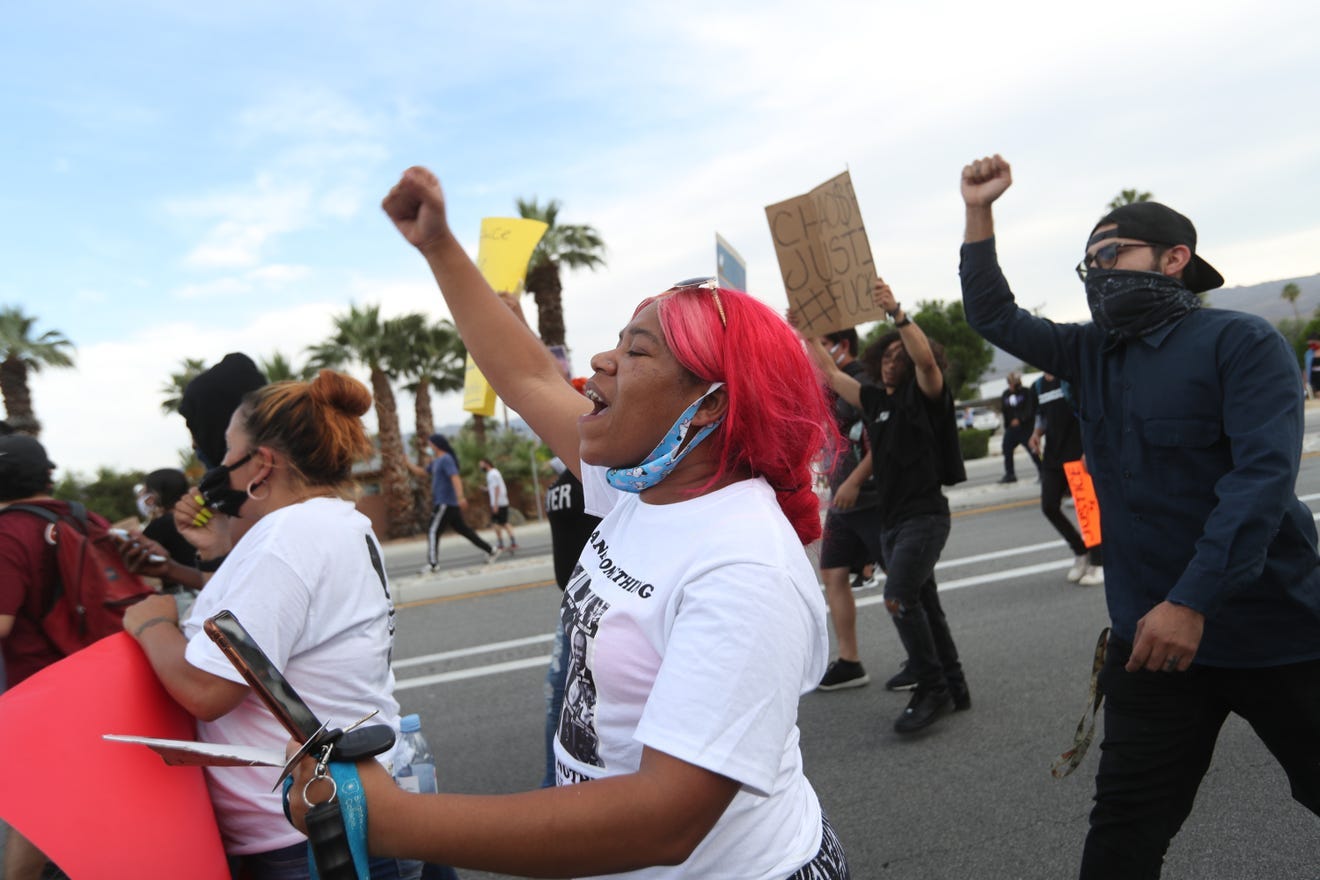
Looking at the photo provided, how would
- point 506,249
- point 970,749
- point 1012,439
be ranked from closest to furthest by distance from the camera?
1. point 506,249
2. point 970,749
3. point 1012,439

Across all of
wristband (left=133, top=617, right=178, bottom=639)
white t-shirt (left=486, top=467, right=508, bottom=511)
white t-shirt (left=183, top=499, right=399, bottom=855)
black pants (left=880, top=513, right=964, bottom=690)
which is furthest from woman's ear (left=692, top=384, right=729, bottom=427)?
white t-shirt (left=486, top=467, right=508, bottom=511)

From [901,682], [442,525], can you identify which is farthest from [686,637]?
[442,525]

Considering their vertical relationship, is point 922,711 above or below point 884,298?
below

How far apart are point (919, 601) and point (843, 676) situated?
93 cm

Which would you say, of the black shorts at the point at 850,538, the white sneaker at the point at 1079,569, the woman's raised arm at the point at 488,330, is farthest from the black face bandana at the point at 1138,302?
the white sneaker at the point at 1079,569

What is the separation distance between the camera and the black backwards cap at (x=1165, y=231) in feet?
8.49

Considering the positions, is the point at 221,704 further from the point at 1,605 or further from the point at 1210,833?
the point at 1210,833

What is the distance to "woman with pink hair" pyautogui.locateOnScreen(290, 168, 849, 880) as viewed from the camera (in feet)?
3.77

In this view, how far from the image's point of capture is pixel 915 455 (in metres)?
4.91

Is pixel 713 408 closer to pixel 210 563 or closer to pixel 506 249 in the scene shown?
pixel 506 249

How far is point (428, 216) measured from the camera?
199 centimetres

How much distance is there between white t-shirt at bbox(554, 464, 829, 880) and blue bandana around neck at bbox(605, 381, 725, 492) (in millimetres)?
59

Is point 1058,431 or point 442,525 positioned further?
point 442,525

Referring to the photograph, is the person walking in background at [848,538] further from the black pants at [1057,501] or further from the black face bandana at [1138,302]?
the black pants at [1057,501]
